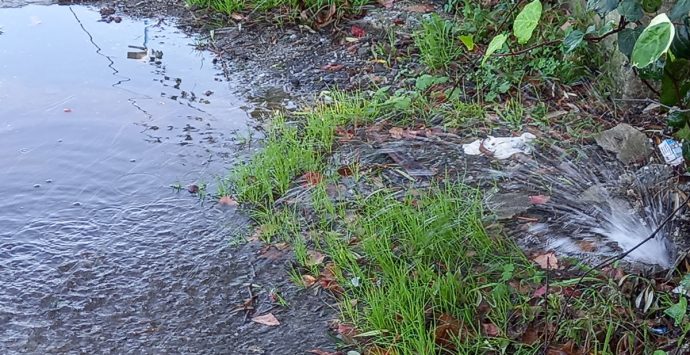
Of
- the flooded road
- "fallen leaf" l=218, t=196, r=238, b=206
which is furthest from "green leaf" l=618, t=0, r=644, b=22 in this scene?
"fallen leaf" l=218, t=196, r=238, b=206

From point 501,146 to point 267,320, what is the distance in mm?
1372

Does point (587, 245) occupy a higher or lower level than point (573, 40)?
lower

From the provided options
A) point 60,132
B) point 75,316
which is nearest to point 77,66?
A: point 60,132

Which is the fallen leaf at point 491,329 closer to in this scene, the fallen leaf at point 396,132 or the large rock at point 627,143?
the large rock at point 627,143

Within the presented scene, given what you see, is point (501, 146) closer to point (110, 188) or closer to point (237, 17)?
point (110, 188)

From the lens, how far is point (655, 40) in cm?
144

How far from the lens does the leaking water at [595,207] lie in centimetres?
267

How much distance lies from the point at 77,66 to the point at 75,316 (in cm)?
224

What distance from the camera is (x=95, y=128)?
12.7ft

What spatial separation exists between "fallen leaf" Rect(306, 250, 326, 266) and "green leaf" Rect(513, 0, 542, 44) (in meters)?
1.10

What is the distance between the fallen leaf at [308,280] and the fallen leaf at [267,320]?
0.19 meters

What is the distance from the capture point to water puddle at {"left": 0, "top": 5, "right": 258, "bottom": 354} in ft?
8.73

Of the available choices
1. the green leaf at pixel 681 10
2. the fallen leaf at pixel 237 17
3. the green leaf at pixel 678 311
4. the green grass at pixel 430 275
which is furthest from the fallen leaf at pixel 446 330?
the fallen leaf at pixel 237 17

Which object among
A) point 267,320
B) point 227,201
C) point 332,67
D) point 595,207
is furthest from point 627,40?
point 332,67
